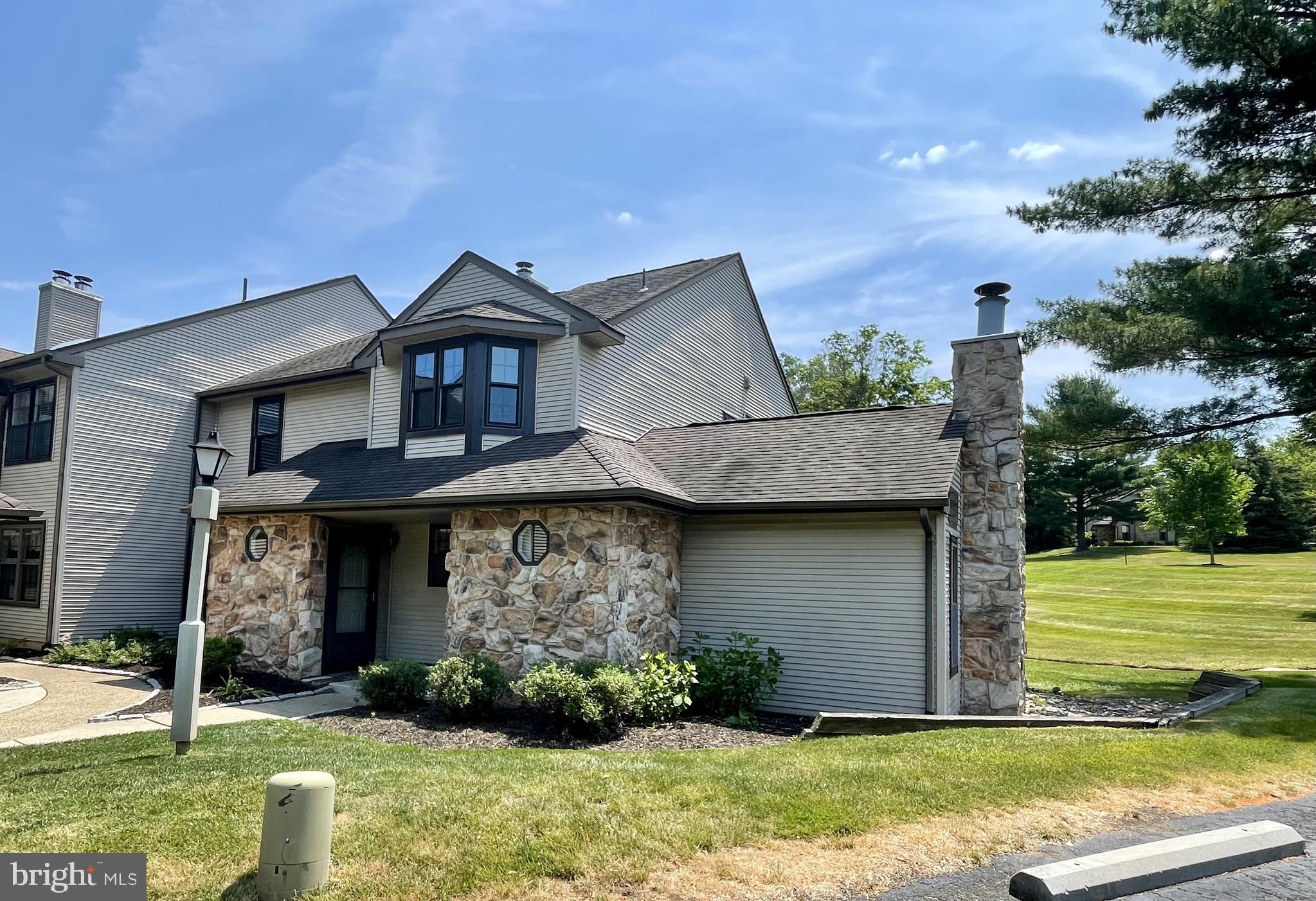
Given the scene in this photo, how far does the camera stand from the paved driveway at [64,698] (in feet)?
30.0

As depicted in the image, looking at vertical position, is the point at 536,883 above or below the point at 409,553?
below

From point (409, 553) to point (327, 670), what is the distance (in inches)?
93.2

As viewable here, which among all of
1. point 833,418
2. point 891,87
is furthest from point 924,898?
point 833,418

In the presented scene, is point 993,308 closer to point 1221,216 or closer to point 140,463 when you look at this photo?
point 1221,216

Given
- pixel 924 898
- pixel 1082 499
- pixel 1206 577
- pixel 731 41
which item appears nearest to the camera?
pixel 924 898

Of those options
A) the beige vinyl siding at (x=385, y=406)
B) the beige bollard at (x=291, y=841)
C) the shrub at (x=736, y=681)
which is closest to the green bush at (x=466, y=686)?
the shrub at (x=736, y=681)

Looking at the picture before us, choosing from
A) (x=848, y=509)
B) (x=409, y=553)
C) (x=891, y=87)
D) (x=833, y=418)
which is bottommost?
(x=409, y=553)

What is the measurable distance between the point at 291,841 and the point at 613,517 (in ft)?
21.1

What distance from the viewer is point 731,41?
369 inches

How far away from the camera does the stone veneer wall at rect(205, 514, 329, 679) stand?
41.7 feet

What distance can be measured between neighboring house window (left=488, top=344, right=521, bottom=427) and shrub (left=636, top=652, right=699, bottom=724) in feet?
15.6

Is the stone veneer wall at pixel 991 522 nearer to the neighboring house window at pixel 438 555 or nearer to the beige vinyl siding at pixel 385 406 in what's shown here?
the neighboring house window at pixel 438 555

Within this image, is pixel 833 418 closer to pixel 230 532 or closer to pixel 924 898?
pixel 924 898

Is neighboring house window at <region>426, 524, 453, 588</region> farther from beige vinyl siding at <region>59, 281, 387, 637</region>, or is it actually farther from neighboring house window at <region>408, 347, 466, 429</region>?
beige vinyl siding at <region>59, 281, 387, 637</region>
